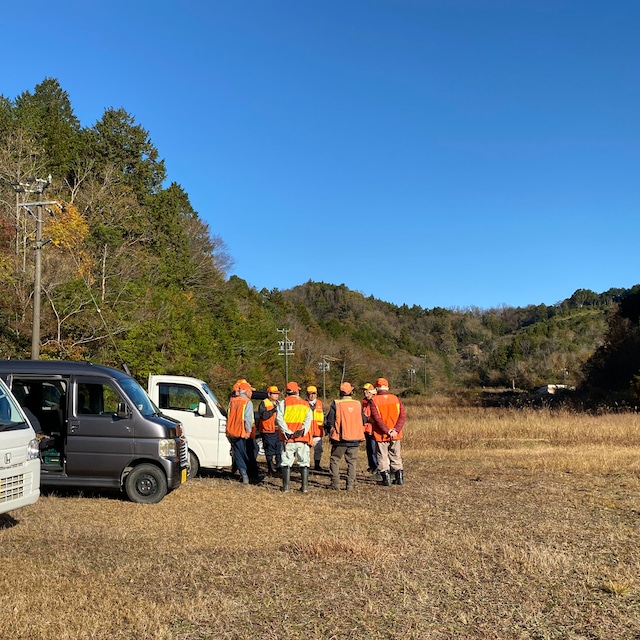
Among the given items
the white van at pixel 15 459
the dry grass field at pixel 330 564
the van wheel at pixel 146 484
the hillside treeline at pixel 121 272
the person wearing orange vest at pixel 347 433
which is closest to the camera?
the dry grass field at pixel 330 564

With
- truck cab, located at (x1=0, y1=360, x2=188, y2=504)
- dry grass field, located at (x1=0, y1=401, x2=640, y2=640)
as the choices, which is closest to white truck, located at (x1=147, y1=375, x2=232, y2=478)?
dry grass field, located at (x1=0, y1=401, x2=640, y2=640)

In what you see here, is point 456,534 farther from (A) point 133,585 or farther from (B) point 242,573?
(A) point 133,585

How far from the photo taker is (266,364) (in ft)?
225

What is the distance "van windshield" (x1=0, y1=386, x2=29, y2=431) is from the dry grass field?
1.28 m

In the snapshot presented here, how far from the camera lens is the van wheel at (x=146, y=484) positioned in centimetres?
1027

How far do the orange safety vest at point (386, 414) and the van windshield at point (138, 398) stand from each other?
4101mm

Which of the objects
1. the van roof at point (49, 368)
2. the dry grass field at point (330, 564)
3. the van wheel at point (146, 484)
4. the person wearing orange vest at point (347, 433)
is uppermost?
the van roof at point (49, 368)

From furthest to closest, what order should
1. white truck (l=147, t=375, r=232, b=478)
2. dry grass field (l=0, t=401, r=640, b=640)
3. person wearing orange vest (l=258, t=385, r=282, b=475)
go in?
person wearing orange vest (l=258, t=385, r=282, b=475) → white truck (l=147, t=375, r=232, b=478) → dry grass field (l=0, t=401, r=640, b=640)

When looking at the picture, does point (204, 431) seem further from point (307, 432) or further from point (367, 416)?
point (367, 416)

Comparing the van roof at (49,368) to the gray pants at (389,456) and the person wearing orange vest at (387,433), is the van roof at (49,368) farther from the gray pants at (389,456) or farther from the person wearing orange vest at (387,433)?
the gray pants at (389,456)

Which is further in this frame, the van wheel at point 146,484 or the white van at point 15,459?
the van wheel at point 146,484

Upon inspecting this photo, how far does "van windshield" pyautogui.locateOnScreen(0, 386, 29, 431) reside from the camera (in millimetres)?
7617

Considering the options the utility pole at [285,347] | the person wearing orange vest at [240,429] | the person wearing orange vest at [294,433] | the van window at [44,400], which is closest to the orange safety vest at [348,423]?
the person wearing orange vest at [294,433]

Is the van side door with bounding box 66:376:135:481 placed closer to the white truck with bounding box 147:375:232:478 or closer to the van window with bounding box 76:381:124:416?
the van window with bounding box 76:381:124:416
